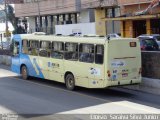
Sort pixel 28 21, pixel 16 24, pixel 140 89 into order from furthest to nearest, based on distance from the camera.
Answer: pixel 16 24 < pixel 28 21 < pixel 140 89

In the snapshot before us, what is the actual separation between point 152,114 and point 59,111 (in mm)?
2832

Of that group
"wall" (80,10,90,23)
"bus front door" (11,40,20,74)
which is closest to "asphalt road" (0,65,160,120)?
"bus front door" (11,40,20,74)

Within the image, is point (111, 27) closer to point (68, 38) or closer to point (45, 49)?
point (45, 49)

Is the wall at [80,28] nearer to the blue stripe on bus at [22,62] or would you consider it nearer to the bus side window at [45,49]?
the blue stripe on bus at [22,62]

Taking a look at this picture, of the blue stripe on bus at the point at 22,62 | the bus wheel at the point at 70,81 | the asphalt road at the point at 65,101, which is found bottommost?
the asphalt road at the point at 65,101

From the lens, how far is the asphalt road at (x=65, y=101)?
13.9m

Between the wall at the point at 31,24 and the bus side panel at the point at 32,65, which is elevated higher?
the wall at the point at 31,24

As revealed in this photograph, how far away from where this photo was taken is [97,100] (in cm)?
1630

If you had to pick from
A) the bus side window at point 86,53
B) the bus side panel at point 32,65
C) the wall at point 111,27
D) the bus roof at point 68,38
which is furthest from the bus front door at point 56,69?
the wall at point 111,27

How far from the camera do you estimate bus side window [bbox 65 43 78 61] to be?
19031mm

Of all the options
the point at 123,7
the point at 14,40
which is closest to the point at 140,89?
the point at 14,40

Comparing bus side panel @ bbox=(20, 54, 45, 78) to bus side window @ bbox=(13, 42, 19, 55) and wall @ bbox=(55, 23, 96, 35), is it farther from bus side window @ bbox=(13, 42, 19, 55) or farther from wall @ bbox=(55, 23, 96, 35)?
wall @ bbox=(55, 23, 96, 35)

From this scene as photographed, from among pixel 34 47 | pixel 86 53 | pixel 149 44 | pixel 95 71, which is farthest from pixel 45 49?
pixel 149 44

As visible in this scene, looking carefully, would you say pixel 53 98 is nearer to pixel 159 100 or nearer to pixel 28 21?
pixel 159 100
